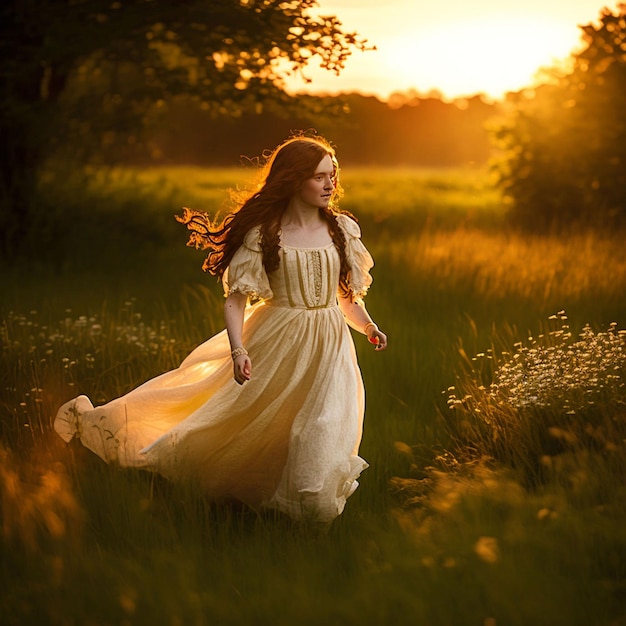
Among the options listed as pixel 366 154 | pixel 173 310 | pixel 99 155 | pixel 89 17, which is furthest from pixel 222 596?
pixel 366 154

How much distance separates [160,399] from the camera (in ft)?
15.8

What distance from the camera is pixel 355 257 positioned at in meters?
4.61

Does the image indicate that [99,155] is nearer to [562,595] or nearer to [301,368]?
[301,368]

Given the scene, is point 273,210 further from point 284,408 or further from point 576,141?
point 576,141

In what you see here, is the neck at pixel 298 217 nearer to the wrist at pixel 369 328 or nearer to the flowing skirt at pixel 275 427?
the flowing skirt at pixel 275 427

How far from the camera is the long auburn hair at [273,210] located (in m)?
4.36

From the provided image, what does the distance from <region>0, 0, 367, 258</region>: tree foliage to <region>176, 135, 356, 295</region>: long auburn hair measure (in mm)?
4567

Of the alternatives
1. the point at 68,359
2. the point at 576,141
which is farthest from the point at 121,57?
the point at 576,141

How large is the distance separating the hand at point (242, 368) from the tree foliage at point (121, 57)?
5.21 metres

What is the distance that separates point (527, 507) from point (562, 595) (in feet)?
1.84

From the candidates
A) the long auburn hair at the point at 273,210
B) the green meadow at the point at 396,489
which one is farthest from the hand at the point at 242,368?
the green meadow at the point at 396,489

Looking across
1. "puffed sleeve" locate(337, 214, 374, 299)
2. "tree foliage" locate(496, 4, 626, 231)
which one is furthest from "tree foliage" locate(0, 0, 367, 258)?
"tree foliage" locate(496, 4, 626, 231)

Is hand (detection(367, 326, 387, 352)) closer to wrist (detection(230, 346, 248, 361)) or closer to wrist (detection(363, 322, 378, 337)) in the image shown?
wrist (detection(363, 322, 378, 337))

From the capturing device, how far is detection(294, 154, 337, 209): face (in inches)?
171
